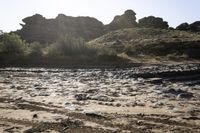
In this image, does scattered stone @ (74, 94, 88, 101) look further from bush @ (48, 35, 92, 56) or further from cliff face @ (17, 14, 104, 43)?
cliff face @ (17, 14, 104, 43)

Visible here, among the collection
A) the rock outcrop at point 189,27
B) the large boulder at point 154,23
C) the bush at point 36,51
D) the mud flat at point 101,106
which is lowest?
the mud flat at point 101,106

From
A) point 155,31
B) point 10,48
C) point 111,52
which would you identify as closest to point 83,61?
point 111,52

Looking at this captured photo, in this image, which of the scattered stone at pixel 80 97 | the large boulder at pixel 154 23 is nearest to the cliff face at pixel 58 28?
the large boulder at pixel 154 23

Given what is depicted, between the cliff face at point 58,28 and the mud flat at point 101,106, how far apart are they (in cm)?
4772

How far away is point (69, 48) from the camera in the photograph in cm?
3606

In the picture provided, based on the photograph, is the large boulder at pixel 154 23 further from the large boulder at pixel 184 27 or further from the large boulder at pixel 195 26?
the large boulder at pixel 195 26

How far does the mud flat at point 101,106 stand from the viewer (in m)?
10.4

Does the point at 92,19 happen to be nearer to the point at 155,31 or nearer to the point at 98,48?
the point at 155,31

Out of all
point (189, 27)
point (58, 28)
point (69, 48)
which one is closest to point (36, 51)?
point (69, 48)

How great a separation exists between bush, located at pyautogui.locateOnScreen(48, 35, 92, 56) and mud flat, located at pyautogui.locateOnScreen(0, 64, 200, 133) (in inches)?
561

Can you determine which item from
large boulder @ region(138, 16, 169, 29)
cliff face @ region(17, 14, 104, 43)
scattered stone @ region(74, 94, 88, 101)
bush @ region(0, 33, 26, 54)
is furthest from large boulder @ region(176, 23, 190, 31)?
scattered stone @ region(74, 94, 88, 101)

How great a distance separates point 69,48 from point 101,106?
23.3 m

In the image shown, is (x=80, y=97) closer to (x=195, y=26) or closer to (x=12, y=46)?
(x=12, y=46)

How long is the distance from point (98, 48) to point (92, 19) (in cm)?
3849
